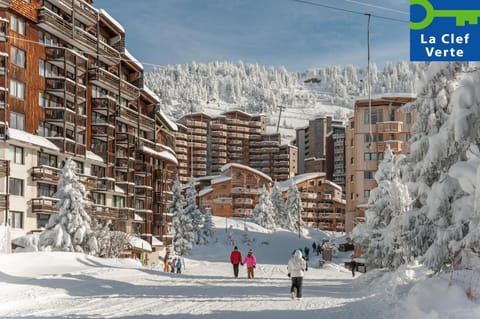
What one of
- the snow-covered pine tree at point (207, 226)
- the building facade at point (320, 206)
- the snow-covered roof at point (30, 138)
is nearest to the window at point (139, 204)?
the snow-covered roof at point (30, 138)

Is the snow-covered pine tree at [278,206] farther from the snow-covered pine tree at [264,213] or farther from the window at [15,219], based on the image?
the window at [15,219]

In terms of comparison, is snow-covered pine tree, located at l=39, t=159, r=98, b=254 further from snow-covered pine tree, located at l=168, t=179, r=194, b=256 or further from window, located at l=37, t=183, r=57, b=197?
snow-covered pine tree, located at l=168, t=179, r=194, b=256

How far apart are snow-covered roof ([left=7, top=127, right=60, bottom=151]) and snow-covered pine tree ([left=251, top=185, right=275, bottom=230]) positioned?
217 ft

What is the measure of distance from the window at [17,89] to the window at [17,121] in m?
1.25

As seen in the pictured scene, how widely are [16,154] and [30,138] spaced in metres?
1.45

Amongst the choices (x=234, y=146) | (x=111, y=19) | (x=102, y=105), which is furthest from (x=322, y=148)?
(x=102, y=105)

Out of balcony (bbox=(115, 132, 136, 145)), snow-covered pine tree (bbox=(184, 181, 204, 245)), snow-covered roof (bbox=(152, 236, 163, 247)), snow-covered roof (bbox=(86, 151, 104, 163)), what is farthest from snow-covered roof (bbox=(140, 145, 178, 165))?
snow-covered pine tree (bbox=(184, 181, 204, 245))

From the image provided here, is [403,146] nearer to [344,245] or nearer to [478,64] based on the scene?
[344,245]

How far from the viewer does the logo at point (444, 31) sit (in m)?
12.8

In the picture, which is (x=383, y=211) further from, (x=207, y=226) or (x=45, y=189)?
(x=207, y=226)

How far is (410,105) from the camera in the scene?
2317cm

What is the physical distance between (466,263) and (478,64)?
490 centimetres

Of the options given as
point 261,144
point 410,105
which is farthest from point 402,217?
point 261,144

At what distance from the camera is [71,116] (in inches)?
1887
